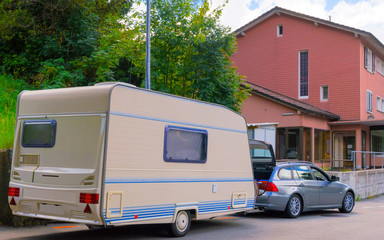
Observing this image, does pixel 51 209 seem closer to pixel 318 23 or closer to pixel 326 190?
pixel 326 190

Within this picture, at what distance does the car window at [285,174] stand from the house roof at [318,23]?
17.9 m

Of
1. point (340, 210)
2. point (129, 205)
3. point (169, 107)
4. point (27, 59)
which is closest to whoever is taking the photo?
point (129, 205)

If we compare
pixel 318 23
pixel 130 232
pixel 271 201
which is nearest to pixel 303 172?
pixel 271 201

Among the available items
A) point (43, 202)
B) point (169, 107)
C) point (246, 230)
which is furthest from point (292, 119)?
point (43, 202)

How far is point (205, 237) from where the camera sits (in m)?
9.27

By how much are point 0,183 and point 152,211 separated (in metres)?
3.56

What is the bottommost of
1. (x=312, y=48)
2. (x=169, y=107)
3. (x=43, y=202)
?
(x=43, y=202)

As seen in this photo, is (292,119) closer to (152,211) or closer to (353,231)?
(353,231)

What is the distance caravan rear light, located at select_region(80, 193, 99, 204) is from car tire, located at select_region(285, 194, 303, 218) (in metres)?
6.47

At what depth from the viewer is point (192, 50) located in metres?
18.3

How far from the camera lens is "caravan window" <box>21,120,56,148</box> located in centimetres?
822

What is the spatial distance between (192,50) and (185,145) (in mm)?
9608

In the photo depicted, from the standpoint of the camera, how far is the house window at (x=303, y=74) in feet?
98.8

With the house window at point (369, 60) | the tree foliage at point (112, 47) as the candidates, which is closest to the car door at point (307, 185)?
the tree foliage at point (112, 47)
